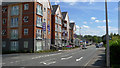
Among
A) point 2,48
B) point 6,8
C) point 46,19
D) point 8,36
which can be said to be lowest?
point 2,48

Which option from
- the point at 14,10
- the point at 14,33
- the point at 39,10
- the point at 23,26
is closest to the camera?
the point at 23,26

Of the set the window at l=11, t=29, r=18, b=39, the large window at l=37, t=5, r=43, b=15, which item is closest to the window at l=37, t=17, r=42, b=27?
the large window at l=37, t=5, r=43, b=15

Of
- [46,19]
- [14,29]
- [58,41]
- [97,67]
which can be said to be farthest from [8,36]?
[97,67]

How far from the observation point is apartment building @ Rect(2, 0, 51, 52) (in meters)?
31.1

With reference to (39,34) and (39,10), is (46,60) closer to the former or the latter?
(39,34)

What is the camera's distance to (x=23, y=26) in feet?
105

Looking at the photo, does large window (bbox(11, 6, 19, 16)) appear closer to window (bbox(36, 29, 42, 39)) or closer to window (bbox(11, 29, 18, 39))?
window (bbox(11, 29, 18, 39))

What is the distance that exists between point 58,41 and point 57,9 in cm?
1113

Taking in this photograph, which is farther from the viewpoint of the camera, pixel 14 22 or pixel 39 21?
pixel 39 21

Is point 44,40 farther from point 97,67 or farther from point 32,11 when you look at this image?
point 97,67

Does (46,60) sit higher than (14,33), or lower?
lower

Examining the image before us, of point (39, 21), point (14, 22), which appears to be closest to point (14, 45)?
point (14, 22)

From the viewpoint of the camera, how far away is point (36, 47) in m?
31.1

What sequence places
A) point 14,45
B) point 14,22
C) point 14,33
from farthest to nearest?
point 14,22 → point 14,33 → point 14,45
